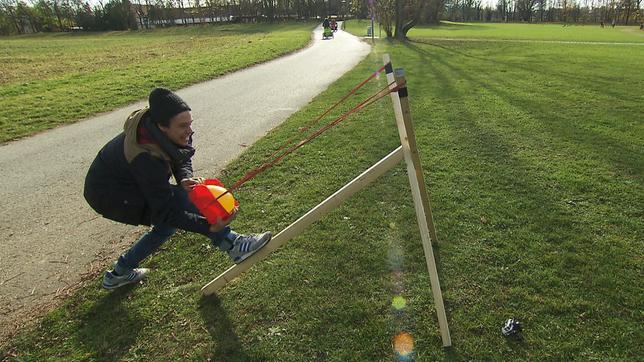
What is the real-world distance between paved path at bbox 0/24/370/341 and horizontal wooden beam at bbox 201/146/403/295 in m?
1.51

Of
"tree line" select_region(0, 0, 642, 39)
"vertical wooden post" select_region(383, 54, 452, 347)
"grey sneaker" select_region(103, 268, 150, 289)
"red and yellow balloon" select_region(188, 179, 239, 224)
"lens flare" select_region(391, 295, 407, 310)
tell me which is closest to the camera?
"vertical wooden post" select_region(383, 54, 452, 347)

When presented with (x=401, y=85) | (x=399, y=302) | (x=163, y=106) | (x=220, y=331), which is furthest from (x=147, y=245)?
(x=401, y=85)

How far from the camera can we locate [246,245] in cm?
306

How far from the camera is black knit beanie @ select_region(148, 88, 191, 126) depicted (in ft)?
8.39

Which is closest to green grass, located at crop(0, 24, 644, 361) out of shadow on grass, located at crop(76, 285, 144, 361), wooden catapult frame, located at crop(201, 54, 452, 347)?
shadow on grass, located at crop(76, 285, 144, 361)

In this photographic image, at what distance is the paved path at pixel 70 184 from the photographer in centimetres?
360

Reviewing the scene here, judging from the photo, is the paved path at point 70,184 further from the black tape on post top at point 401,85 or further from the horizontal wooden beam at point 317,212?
the black tape on post top at point 401,85

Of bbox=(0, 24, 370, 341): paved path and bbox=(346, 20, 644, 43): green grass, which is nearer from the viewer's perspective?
bbox=(0, 24, 370, 341): paved path

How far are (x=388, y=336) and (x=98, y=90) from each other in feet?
40.3

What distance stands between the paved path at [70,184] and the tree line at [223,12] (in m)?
62.6

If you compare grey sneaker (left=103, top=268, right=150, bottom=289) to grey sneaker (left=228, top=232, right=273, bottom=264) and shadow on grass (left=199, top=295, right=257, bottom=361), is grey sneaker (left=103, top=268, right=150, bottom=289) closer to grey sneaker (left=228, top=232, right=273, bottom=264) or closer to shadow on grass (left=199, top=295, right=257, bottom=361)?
shadow on grass (left=199, top=295, right=257, bottom=361)

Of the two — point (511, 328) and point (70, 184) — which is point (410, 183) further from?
point (70, 184)

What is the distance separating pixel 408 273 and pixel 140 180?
224 cm

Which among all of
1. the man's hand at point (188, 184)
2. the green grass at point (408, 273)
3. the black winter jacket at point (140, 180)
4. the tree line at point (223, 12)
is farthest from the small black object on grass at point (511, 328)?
the tree line at point (223, 12)
